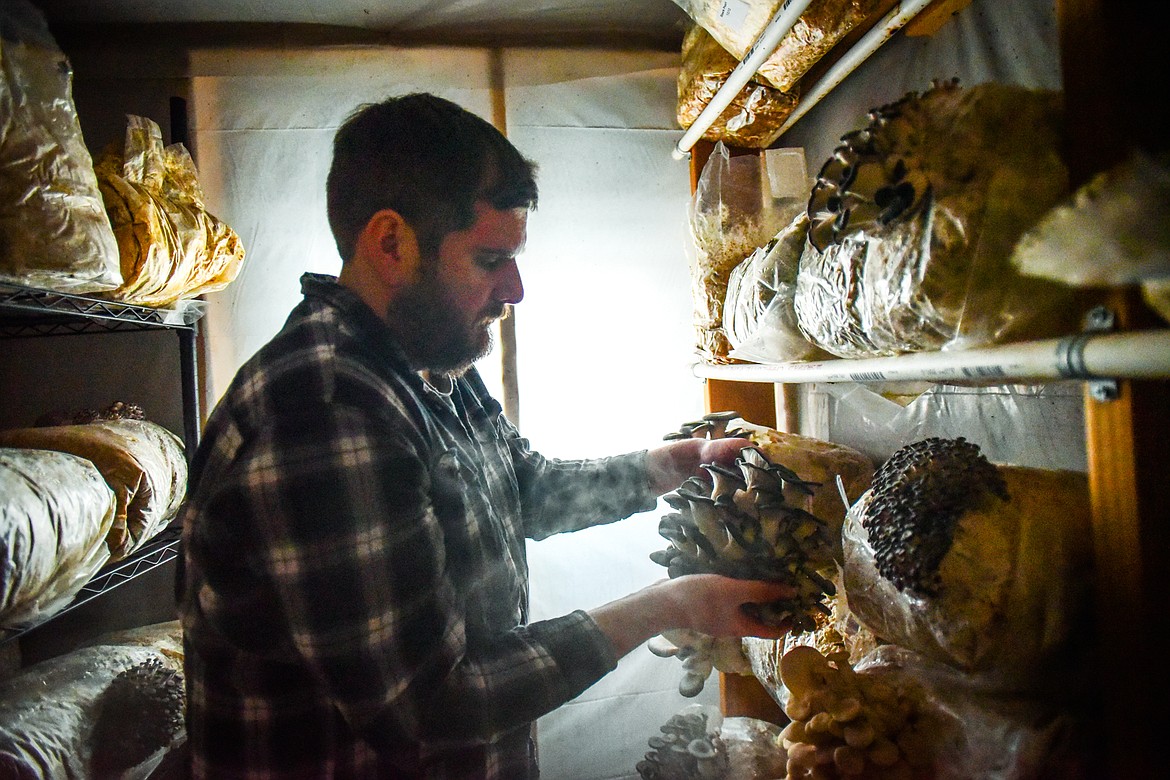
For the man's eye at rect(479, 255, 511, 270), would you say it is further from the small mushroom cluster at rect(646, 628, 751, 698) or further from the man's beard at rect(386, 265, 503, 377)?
the small mushroom cluster at rect(646, 628, 751, 698)

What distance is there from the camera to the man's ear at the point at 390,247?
2.20ft

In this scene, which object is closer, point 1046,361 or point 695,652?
point 1046,361

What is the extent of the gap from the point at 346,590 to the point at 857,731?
1.49ft

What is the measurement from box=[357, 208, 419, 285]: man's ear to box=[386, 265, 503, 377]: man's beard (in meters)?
0.02

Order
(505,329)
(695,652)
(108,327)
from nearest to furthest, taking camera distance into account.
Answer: (695,652) → (108,327) → (505,329)

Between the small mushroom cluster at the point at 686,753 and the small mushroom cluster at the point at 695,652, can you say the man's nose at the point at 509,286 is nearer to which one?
the small mushroom cluster at the point at 695,652

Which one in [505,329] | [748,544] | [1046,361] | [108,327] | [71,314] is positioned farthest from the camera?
[505,329]

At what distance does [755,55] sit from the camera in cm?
76

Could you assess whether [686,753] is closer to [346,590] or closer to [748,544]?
[748,544]

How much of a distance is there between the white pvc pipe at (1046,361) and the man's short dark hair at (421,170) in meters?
0.45

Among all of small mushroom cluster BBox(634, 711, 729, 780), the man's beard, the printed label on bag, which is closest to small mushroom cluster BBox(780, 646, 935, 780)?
small mushroom cluster BBox(634, 711, 729, 780)

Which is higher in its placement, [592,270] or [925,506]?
[592,270]

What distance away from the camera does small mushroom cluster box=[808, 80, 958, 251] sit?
1.36 ft

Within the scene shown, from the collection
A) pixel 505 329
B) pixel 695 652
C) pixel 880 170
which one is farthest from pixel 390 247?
pixel 505 329
